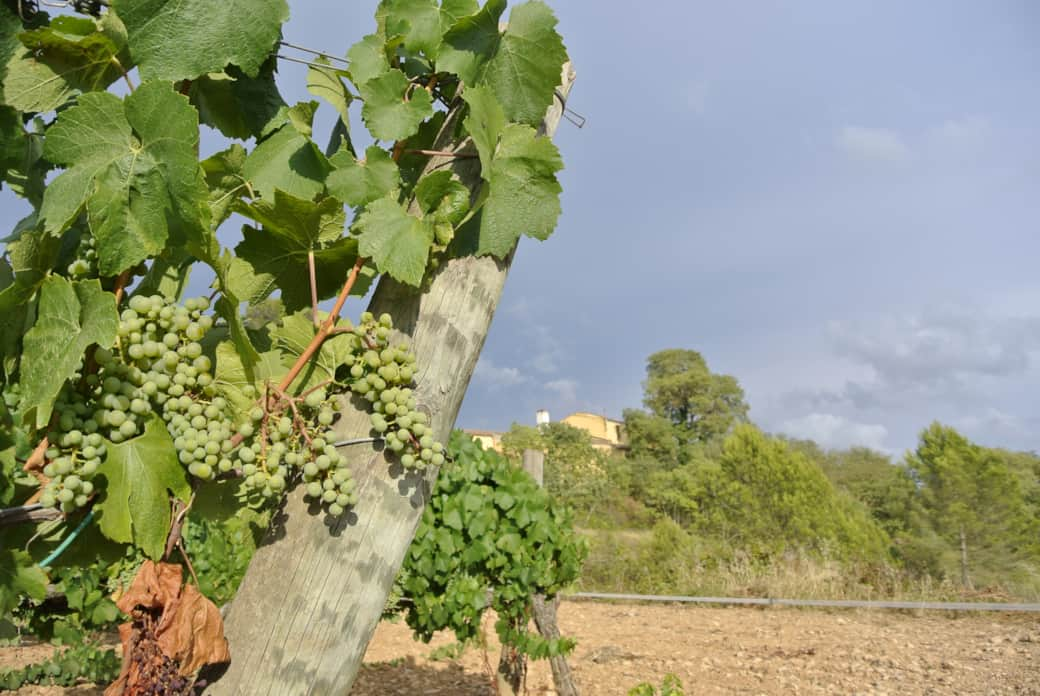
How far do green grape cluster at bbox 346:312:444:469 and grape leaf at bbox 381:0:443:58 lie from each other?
1.64 ft

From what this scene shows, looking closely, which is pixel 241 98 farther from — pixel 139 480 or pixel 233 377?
pixel 139 480

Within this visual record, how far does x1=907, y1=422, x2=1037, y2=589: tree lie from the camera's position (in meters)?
12.9

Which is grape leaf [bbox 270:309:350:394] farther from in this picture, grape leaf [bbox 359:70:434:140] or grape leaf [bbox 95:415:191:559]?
grape leaf [bbox 359:70:434:140]

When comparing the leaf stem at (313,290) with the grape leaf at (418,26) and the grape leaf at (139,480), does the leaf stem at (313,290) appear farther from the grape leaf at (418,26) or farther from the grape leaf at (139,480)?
the grape leaf at (418,26)

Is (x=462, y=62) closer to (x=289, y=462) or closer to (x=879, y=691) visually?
(x=289, y=462)

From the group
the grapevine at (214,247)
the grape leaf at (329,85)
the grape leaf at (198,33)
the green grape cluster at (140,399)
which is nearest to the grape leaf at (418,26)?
the grapevine at (214,247)

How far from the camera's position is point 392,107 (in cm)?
117

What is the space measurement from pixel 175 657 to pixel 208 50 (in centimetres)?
85

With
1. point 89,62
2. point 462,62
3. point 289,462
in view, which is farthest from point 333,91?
point 289,462

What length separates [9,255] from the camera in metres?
1.03

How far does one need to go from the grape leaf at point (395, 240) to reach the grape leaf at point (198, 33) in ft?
0.85

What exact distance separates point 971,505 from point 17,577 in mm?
15910

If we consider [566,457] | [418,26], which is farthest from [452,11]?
[566,457]

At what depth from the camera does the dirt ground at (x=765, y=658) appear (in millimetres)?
5664
